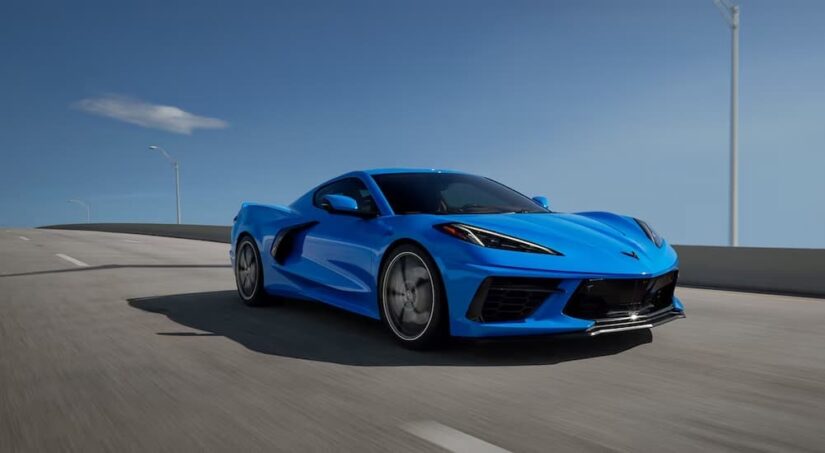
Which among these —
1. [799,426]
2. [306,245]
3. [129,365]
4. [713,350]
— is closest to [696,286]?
[713,350]

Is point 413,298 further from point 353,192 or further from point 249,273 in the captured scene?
point 249,273

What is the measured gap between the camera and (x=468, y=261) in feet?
13.8

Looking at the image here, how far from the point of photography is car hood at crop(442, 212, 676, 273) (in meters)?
4.29

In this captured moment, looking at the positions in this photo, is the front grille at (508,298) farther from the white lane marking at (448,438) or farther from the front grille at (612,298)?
the white lane marking at (448,438)

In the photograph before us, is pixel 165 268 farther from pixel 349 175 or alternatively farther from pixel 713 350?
pixel 713 350

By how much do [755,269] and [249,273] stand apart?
675 centimetres

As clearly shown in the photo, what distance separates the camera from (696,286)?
9.88 meters

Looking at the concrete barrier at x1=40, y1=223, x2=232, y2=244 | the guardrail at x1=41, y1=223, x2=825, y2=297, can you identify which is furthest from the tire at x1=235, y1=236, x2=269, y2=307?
the concrete barrier at x1=40, y1=223, x2=232, y2=244

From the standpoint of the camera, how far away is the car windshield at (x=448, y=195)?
5215 mm

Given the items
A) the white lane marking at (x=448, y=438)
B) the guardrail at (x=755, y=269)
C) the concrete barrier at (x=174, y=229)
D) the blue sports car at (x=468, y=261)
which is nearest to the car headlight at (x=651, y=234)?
the blue sports car at (x=468, y=261)

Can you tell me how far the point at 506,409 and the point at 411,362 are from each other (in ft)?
3.75

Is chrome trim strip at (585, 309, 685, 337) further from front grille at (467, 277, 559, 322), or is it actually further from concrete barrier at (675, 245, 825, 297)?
concrete barrier at (675, 245, 825, 297)

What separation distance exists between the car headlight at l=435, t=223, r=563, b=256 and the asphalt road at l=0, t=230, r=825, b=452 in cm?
68

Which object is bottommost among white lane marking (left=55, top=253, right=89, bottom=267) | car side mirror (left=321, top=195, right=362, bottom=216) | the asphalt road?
the asphalt road
